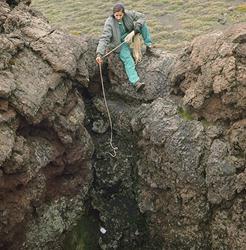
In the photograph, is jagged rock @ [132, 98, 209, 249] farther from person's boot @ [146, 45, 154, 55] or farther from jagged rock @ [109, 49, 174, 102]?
person's boot @ [146, 45, 154, 55]

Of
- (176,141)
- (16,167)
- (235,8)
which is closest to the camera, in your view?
(16,167)

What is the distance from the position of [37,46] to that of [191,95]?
247 inches

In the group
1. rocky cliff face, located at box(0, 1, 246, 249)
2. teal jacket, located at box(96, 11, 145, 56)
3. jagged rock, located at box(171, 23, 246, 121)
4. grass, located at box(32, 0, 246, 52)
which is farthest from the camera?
grass, located at box(32, 0, 246, 52)

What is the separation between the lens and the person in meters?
20.3

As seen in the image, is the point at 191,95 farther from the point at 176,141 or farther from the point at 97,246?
the point at 97,246

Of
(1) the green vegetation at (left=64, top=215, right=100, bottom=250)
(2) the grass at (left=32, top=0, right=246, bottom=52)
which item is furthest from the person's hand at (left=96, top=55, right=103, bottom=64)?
(2) the grass at (left=32, top=0, right=246, bottom=52)

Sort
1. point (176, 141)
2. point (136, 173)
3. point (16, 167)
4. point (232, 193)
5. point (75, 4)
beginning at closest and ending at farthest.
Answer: point (16, 167), point (232, 193), point (176, 141), point (136, 173), point (75, 4)

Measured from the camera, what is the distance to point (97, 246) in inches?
765

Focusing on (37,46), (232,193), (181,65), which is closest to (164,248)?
(232,193)

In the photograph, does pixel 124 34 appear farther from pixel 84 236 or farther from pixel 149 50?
pixel 84 236

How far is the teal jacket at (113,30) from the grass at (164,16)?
9.96m

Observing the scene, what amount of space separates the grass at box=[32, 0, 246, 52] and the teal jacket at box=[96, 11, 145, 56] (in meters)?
9.96

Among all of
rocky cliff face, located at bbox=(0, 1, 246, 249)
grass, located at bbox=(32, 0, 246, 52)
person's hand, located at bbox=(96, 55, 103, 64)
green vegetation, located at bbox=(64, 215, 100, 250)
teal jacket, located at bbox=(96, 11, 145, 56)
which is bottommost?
grass, located at bbox=(32, 0, 246, 52)

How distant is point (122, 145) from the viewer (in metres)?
20.6
